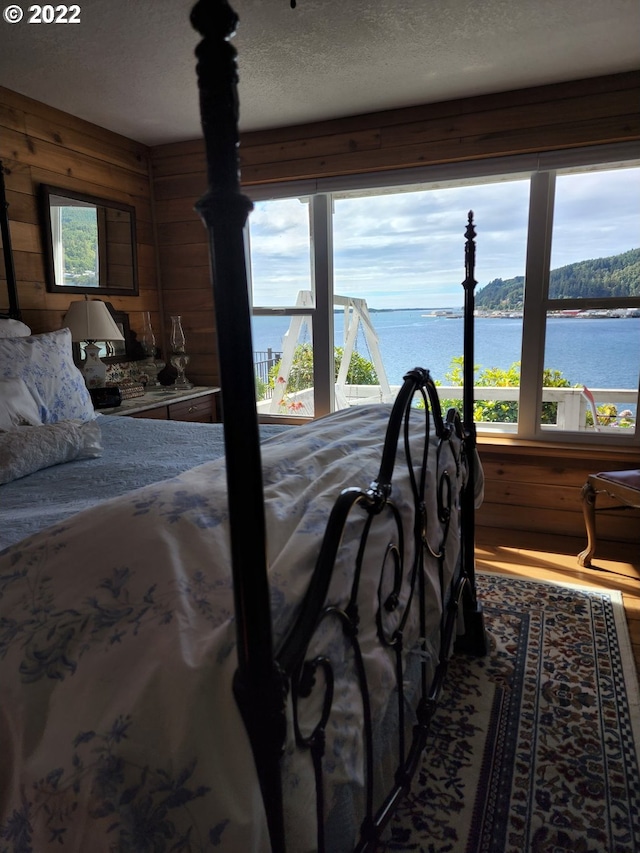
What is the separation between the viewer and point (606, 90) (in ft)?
9.07

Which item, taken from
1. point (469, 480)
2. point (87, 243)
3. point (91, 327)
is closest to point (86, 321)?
point (91, 327)

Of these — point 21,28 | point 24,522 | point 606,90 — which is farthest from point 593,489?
point 21,28

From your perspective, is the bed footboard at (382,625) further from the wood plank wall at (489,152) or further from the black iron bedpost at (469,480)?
the wood plank wall at (489,152)

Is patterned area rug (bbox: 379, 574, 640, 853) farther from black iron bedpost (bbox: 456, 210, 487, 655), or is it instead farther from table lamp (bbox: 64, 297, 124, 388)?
table lamp (bbox: 64, 297, 124, 388)

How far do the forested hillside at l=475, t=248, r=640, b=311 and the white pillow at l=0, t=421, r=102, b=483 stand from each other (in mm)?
2476

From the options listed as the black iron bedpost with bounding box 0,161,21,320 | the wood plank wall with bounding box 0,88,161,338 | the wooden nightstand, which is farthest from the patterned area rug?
the wood plank wall with bounding box 0,88,161,338

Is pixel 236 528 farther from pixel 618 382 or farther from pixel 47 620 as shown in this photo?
pixel 618 382

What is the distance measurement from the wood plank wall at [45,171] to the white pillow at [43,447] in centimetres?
146

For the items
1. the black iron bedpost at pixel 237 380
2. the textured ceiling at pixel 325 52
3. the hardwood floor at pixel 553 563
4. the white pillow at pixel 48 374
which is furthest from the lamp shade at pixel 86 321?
the black iron bedpost at pixel 237 380

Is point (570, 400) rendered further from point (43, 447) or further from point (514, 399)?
point (43, 447)

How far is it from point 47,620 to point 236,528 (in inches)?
13.1

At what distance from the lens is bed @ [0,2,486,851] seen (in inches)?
21.7
